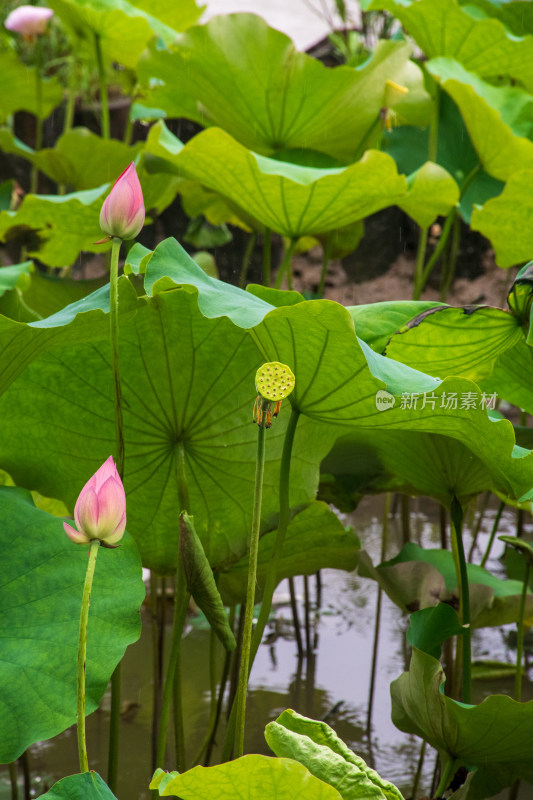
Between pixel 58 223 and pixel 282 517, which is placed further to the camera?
pixel 58 223

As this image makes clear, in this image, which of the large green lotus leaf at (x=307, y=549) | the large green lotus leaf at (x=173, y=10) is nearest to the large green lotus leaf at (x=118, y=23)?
the large green lotus leaf at (x=173, y=10)

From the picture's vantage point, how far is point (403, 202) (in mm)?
1140

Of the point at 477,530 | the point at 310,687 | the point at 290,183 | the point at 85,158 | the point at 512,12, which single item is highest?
the point at 512,12

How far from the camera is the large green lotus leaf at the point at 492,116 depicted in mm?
1120

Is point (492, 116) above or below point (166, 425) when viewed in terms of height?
above

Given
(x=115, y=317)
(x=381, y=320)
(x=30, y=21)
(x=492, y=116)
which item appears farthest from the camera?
(x=30, y=21)

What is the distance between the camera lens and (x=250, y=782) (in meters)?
0.44

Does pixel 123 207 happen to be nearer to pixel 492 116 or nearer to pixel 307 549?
pixel 307 549

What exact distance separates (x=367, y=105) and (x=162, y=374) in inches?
28.2

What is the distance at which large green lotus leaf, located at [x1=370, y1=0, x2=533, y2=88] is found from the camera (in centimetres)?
119

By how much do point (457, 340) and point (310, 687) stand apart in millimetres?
683

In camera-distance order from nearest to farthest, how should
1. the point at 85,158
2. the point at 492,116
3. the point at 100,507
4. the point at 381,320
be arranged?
the point at 100,507
the point at 381,320
the point at 492,116
the point at 85,158

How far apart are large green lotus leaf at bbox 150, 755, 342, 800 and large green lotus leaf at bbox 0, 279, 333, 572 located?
0.31 meters

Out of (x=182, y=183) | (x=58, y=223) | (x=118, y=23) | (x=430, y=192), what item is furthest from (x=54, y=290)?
→ (x=430, y=192)
